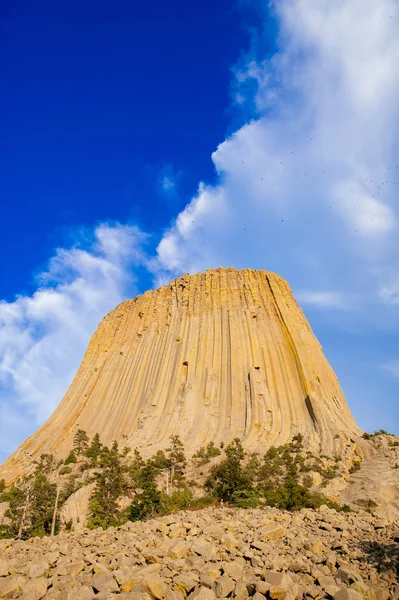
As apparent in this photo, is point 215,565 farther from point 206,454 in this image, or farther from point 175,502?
point 206,454

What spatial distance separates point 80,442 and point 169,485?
1617 cm

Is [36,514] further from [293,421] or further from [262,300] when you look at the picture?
[262,300]

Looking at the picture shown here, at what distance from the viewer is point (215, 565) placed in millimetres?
7969

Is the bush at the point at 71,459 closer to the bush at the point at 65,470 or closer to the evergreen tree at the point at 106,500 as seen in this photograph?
the bush at the point at 65,470

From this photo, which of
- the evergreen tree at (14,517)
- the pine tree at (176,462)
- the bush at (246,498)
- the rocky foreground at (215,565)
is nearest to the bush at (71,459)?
the evergreen tree at (14,517)

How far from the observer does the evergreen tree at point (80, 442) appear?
3859 cm

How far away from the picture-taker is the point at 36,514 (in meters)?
25.2

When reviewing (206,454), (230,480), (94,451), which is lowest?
(230,480)

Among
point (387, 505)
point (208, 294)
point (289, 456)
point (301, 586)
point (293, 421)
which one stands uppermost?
point (208, 294)

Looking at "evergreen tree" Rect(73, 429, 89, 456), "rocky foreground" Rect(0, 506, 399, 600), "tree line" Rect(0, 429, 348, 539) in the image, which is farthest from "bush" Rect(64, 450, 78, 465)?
"rocky foreground" Rect(0, 506, 399, 600)

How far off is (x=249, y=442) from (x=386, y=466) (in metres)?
11.1

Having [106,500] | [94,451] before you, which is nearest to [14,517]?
[106,500]

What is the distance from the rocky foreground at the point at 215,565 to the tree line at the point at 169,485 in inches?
377

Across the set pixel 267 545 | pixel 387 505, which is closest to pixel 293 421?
pixel 387 505
